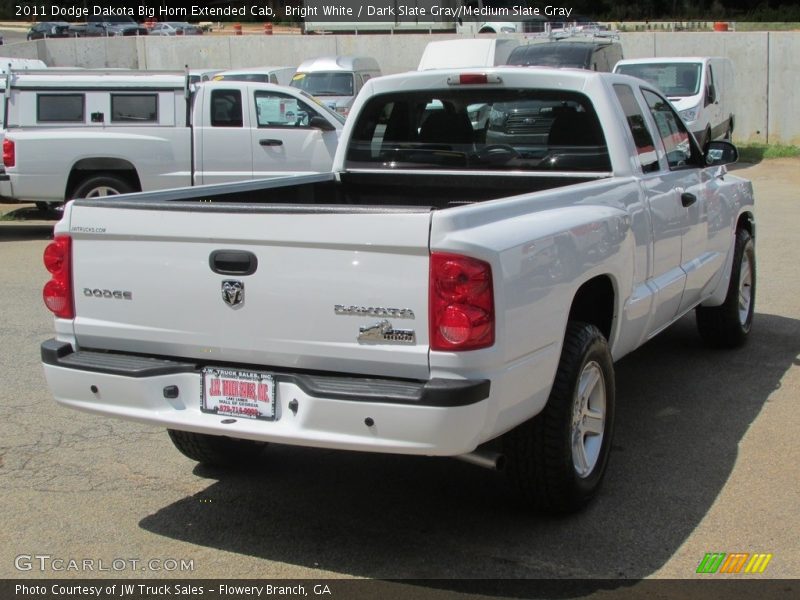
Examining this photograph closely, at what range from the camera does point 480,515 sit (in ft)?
15.5

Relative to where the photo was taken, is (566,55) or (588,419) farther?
(566,55)

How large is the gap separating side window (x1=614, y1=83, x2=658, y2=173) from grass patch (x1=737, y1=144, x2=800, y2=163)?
16853 millimetres

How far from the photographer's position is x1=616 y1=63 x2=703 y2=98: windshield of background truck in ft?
66.3

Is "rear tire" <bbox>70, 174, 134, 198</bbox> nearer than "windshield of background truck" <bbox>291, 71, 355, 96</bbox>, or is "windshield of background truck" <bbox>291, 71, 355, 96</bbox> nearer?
"rear tire" <bbox>70, 174, 134, 198</bbox>

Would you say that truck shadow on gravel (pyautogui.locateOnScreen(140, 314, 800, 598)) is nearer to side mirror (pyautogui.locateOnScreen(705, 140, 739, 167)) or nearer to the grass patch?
side mirror (pyautogui.locateOnScreen(705, 140, 739, 167))

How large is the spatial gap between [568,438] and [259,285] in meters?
1.41

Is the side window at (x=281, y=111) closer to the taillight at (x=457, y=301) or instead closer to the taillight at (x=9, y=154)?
the taillight at (x=9, y=154)

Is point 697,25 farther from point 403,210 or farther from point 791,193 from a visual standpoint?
point 403,210

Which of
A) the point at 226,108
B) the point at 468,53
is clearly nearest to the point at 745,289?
the point at 226,108

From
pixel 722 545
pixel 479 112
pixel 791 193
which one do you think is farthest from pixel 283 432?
pixel 791 193

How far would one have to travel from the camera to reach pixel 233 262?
4105 mm

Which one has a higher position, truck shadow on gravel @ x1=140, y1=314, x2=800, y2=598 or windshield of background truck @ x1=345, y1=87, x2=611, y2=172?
windshield of background truck @ x1=345, y1=87, x2=611, y2=172

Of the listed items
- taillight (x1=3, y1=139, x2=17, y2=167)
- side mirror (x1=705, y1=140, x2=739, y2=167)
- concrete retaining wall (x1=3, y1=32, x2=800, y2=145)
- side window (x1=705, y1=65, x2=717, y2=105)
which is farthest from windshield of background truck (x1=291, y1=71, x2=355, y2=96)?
side mirror (x1=705, y1=140, x2=739, y2=167)

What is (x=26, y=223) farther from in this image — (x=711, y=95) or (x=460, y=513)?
(x=711, y=95)
